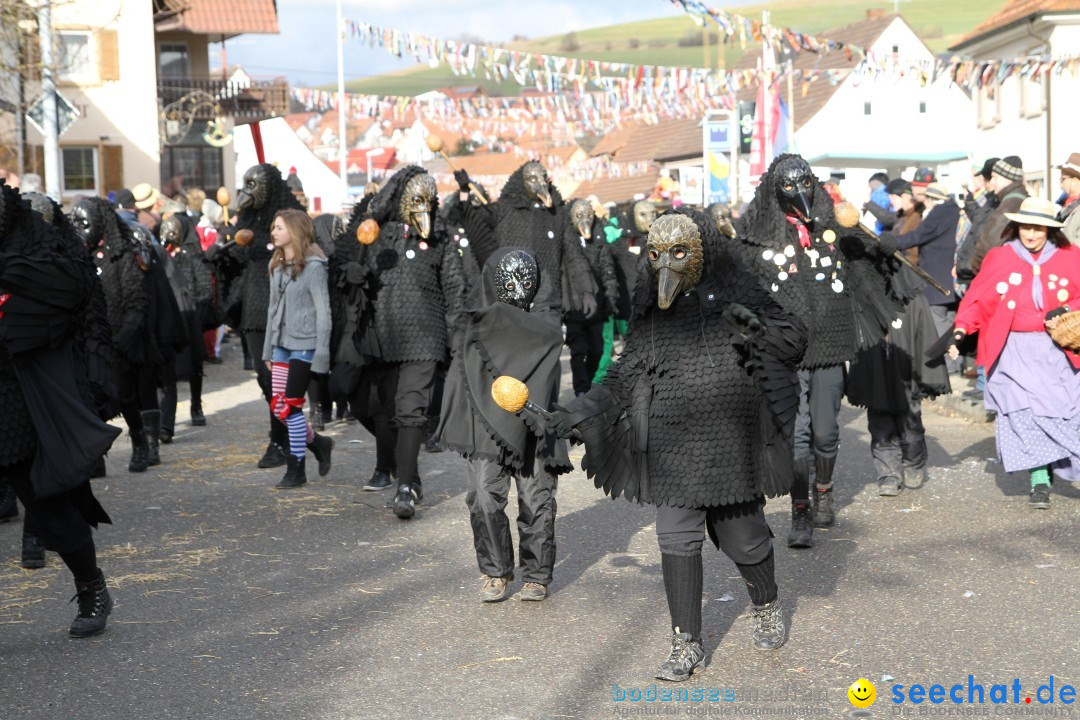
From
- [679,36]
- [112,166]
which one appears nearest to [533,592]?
[112,166]

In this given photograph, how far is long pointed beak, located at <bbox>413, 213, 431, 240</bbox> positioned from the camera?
29.6 ft

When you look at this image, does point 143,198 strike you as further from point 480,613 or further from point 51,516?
point 480,613

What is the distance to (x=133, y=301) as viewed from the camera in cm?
1041

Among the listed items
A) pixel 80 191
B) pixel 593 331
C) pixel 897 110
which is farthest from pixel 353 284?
pixel 897 110

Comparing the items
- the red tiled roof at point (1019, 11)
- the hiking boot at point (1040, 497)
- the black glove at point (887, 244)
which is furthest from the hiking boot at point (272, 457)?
the red tiled roof at point (1019, 11)

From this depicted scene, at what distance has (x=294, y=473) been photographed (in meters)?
9.92

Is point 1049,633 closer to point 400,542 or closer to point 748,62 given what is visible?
point 400,542

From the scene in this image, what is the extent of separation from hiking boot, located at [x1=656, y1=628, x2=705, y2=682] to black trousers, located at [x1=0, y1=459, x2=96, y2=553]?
2.58 meters

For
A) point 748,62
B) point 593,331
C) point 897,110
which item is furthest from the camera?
point 748,62

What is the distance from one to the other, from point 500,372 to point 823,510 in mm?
2541

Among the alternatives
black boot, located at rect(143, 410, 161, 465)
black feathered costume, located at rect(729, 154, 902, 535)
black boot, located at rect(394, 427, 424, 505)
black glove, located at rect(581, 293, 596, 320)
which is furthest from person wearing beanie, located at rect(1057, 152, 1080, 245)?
black boot, located at rect(143, 410, 161, 465)

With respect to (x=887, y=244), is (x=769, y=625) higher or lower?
lower

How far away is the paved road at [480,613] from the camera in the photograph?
5.38 meters

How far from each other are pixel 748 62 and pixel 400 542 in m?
54.0
